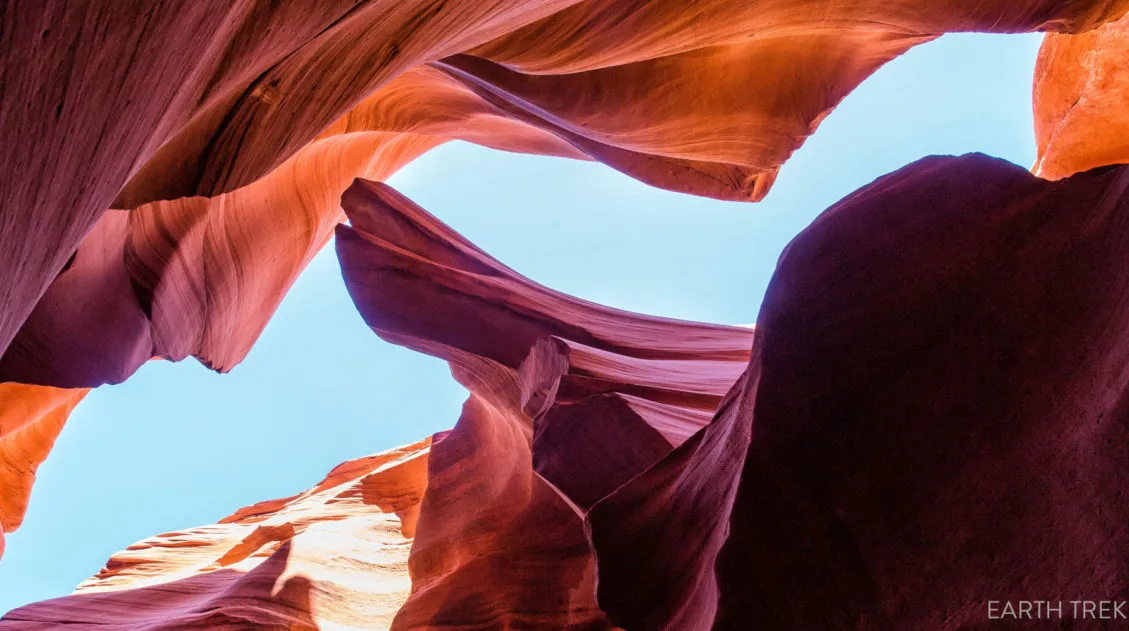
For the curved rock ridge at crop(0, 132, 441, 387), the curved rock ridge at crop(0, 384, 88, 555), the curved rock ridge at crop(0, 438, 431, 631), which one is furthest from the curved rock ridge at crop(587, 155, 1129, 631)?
the curved rock ridge at crop(0, 384, 88, 555)

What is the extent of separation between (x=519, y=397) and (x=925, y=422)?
4.06m

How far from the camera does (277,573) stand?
729cm

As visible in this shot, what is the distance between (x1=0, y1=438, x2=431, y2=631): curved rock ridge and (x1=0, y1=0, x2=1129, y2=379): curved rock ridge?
3842 mm

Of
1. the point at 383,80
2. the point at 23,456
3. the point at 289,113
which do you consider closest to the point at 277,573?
the point at 289,113

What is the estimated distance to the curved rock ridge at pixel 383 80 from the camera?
5.33 ft

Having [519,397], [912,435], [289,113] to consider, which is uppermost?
[289,113]

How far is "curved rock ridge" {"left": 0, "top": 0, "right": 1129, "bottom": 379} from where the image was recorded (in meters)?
1.63

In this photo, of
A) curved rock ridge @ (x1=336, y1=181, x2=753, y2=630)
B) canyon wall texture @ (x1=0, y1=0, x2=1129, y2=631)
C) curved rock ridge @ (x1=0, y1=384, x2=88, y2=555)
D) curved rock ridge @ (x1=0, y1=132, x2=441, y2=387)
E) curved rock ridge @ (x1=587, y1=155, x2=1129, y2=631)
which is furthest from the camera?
curved rock ridge @ (x1=0, y1=384, x2=88, y2=555)

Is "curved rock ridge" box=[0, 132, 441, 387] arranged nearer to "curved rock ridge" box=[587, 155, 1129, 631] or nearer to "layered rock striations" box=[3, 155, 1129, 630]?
"layered rock striations" box=[3, 155, 1129, 630]

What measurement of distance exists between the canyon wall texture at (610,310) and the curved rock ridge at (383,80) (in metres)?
0.02

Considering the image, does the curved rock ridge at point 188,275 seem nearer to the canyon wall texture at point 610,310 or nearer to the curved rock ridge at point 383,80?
the canyon wall texture at point 610,310

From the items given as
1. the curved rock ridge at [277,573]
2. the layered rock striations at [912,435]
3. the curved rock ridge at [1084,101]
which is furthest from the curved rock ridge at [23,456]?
the curved rock ridge at [1084,101]

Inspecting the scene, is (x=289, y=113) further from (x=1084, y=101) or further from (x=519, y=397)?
(x=1084, y=101)

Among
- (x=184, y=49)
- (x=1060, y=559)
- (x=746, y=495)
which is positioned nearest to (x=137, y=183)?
(x=184, y=49)
